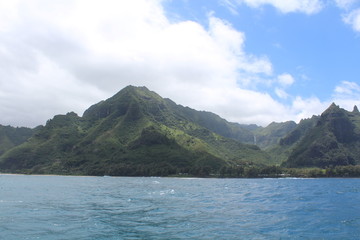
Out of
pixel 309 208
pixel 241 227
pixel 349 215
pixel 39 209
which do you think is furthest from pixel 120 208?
pixel 349 215

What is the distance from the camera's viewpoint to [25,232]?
40.2 metres

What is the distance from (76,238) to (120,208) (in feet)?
86.9

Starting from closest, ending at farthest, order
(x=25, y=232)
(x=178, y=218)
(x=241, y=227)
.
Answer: (x=25, y=232) → (x=241, y=227) → (x=178, y=218)

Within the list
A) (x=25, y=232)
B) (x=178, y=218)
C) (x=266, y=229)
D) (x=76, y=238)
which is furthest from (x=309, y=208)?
(x=25, y=232)

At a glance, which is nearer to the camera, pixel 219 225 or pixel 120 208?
pixel 219 225

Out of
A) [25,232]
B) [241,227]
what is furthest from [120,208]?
[241,227]

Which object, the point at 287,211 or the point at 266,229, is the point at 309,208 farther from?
the point at 266,229

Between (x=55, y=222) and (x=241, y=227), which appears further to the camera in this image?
(x=55, y=222)

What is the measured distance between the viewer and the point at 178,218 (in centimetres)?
5019

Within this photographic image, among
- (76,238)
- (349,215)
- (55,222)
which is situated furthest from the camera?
(349,215)

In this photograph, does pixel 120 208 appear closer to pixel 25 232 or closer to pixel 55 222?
pixel 55 222

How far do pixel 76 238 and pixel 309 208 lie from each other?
46.3 m

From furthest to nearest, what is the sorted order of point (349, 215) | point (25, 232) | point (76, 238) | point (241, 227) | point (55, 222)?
point (349, 215)
point (55, 222)
point (241, 227)
point (25, 232)
point (76, 238)

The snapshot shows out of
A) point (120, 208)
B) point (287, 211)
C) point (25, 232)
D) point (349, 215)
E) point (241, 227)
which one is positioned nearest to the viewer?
point (25, 232)
